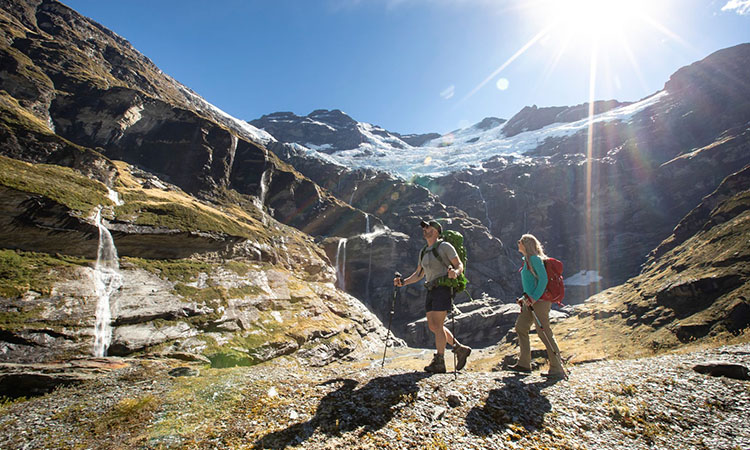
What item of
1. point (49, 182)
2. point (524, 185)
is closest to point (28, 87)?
point (49, 182)

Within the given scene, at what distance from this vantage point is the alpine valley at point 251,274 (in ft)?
23.7

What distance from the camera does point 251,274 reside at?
43.9 metres

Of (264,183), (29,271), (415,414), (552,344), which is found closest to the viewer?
(415,414)

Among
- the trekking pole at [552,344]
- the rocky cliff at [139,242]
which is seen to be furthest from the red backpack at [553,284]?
the rocky cliff at [139,242]

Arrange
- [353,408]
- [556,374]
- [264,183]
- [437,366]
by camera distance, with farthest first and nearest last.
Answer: [264,183]
[437,366]
[556,374]
[353,408]

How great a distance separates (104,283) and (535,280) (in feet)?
117

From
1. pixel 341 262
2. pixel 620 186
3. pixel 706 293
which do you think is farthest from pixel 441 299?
pixel 620 186

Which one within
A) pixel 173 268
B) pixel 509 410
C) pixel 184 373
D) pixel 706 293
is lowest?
pixel 706 293

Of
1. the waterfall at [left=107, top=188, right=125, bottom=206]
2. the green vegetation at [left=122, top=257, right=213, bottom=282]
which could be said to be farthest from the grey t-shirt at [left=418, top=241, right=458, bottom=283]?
the waterfall at [left=107, top=188, right=125, bottom=206]

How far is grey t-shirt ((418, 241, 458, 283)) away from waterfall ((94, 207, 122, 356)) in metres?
26.2

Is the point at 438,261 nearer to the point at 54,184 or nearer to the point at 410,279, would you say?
the point at 410,279

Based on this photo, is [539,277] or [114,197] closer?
[539,277]

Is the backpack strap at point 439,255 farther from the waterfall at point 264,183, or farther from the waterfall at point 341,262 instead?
the waterfall at point 264,183

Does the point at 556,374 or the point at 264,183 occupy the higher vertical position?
the point at 264,183
